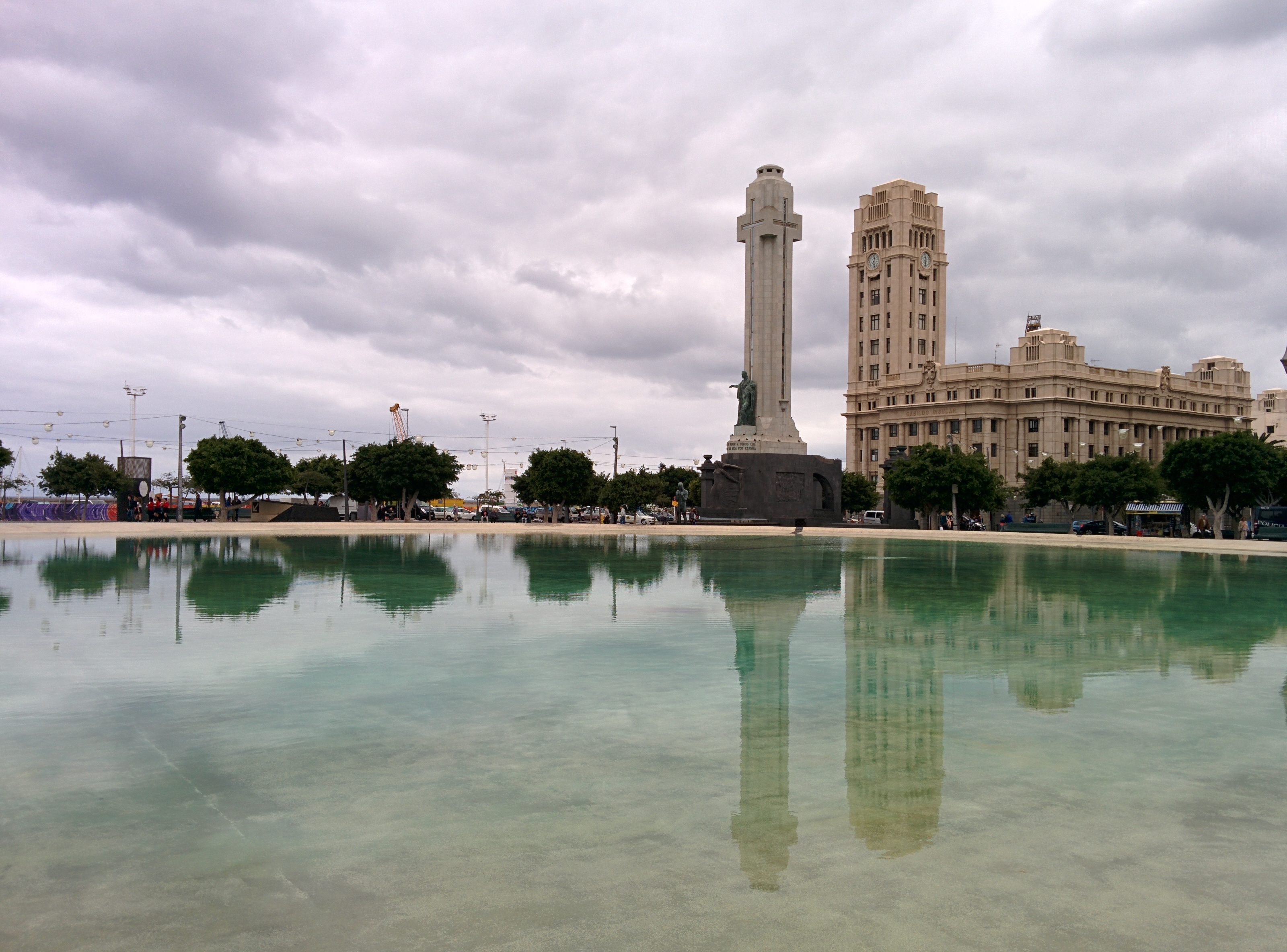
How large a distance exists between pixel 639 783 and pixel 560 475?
6828cm

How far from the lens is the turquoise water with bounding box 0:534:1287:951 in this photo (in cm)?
397

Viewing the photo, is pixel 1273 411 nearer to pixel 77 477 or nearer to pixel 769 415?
pixel 769 415

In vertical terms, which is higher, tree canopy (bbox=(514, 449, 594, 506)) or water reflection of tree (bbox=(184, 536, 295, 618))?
tree canopy (bbox=(514, 449, 594, 506))

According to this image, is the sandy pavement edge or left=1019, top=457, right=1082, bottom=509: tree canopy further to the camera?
left=1019, top=457, right=1082, bottom=509: tree canopy

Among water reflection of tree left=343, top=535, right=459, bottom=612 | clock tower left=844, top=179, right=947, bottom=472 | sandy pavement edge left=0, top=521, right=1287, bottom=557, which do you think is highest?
clock tower left=844, top=179, right=947, bottom=472

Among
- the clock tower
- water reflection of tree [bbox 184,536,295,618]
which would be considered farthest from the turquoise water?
the clock tower

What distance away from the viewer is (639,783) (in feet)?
18.7

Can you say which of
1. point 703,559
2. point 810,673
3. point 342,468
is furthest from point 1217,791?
point 342,468

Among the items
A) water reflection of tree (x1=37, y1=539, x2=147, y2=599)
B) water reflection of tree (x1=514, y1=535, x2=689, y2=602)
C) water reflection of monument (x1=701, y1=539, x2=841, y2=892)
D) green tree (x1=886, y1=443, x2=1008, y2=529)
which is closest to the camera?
water reflection of monument (x1=701, y1=539, x2=841, y2=892)

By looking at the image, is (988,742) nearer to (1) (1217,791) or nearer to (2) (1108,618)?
(1) (1217,791)

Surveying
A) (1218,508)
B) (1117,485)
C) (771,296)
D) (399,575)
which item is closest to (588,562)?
(399,575)

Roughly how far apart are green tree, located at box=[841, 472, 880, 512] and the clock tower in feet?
67.5

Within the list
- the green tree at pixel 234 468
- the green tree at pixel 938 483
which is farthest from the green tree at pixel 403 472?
the green tree at pixel 938 483

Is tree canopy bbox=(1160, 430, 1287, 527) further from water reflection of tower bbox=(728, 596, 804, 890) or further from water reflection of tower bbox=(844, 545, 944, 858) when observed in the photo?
water reflection of tower bbox=(728, 596, 804, 890)
